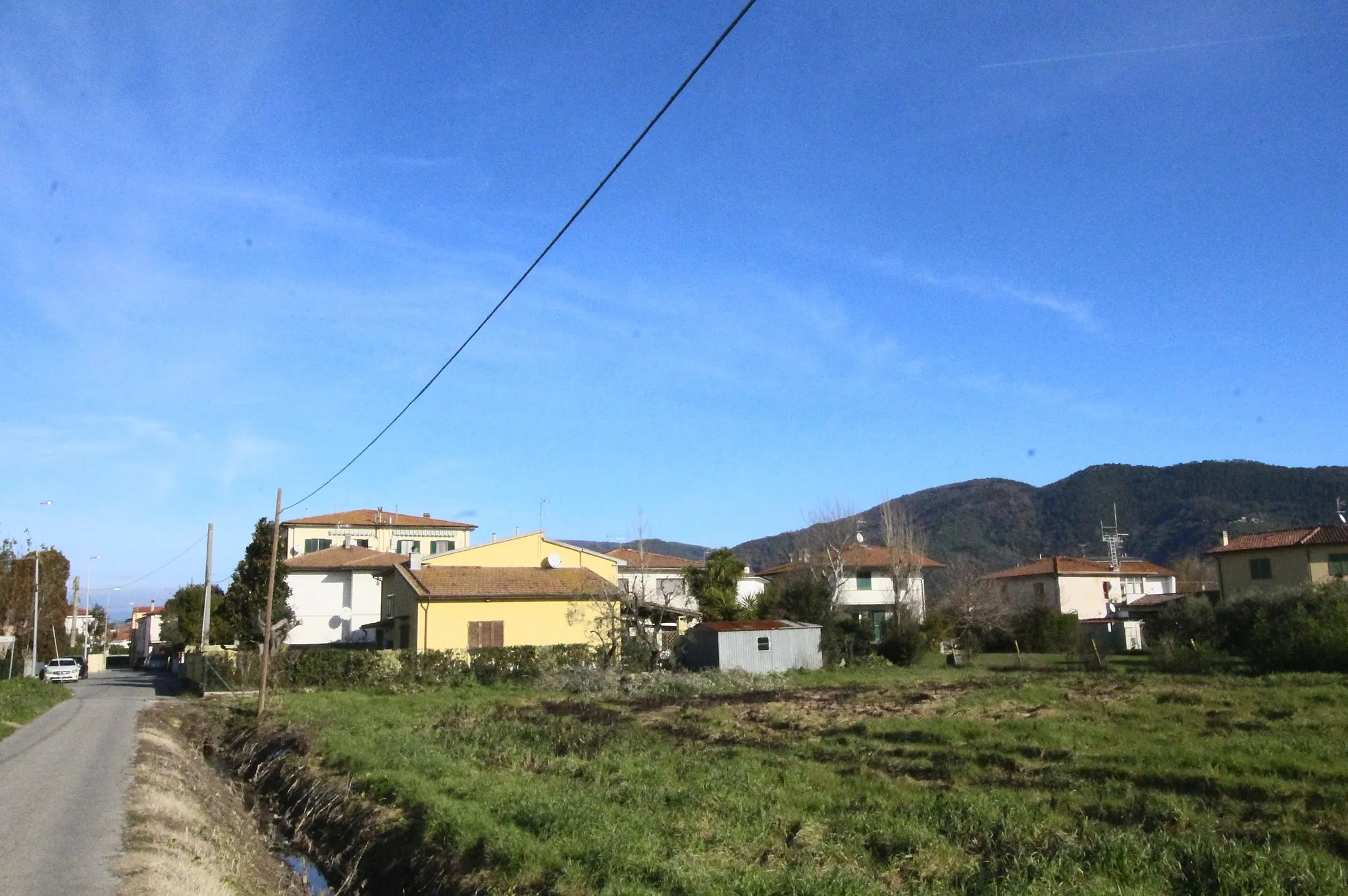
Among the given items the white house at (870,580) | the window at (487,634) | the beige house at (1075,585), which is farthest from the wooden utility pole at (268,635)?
the beige house at (1075,585)

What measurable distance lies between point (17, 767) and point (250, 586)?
27.0 metres

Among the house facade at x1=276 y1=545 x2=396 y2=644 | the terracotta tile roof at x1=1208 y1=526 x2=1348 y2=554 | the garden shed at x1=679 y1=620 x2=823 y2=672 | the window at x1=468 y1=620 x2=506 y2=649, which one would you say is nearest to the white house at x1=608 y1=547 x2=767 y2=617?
the garden shed at x1=679 y1=620 x2=823 y2=672

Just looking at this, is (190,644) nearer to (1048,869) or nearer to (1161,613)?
(1161,613)

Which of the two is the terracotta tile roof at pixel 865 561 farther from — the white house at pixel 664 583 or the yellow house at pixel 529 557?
the yellow house at pixel 529 557

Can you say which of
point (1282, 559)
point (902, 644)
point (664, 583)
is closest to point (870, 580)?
point (902, 644)

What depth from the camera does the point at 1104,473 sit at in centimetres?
17562

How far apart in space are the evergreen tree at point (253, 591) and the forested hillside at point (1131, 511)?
85.2 m

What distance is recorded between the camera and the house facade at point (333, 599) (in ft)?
193

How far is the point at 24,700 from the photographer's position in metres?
34.5

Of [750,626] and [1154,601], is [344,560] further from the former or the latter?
[1154,601]

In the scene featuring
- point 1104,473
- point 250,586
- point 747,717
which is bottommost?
point 747,717

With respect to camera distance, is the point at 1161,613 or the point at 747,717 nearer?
the point at 747,717

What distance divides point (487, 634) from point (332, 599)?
22345mm

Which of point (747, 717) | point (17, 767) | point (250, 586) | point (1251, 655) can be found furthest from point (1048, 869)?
point (250, 586)
